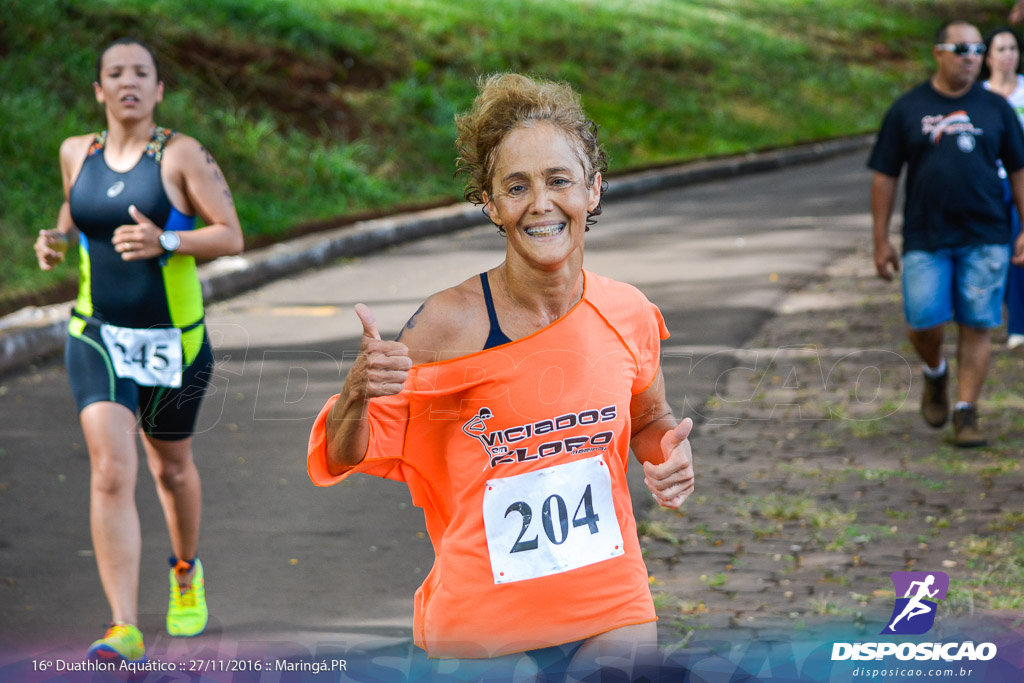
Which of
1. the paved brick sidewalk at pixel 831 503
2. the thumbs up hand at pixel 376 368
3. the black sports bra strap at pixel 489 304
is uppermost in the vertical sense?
the black sports bra strap at pixel 489 304

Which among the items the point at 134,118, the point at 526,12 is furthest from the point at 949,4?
the point at 134,118

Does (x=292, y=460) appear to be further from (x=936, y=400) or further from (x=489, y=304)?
(x=489, y=304)

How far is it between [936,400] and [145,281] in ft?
13.9

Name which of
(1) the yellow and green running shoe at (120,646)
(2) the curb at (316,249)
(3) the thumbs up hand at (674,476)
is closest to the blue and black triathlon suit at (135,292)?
(1) the yellow and green running shoe at (120,646)

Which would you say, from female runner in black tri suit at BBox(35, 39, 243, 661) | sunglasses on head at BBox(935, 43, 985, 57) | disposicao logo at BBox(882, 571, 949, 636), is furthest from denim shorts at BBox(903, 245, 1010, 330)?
female runner in black tri suit at BBox(35, 39, 243, 661)

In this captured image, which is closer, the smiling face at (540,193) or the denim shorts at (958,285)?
the smiling face at (540,193)

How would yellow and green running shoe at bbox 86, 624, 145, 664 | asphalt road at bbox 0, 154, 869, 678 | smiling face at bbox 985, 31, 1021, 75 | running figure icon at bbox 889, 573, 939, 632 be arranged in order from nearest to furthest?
yellow and green running shoe at bbox 86, 624, 145, 664, running figure icon at bbox 889, 573, 939, 632, asphalt road at bbox 0, 154, 869, 678, smiling face at bbox 985, 31, 1021, 75

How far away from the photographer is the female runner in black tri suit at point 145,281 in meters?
4.50

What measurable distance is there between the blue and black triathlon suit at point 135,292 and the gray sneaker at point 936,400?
3953mm

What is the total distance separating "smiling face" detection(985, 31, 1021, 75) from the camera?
738cm

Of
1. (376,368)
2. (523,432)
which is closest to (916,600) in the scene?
(523,432)

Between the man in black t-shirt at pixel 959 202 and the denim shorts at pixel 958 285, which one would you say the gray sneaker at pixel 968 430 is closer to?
the man in black t-shirt at pixel 959 202

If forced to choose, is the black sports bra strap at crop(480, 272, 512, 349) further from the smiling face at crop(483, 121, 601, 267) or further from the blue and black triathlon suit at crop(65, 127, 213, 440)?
the blue and black triathlon suit at crop(65, 127, 213, 440)

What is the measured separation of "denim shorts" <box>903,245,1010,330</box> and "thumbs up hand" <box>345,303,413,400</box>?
455cm
